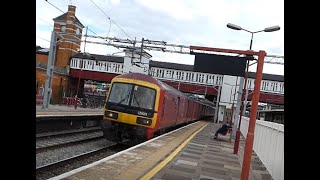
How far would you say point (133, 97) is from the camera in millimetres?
17594

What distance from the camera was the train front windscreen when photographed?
57.4ft

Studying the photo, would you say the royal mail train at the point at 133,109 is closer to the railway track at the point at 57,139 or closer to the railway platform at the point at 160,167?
the railway track at the point at 57,139

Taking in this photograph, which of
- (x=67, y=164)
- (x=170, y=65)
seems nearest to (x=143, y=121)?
(x=67, y=164)

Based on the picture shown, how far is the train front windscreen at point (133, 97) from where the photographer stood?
17484 mm

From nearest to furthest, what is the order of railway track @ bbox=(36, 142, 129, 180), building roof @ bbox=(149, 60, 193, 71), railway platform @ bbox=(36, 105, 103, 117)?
1. railway track @ bbox=(36, 142, 129, 180)
2. railway platform @ bbox=(36, 105, 103, 117)
3. building roof @ bbox=(149, 60, 193, 71)

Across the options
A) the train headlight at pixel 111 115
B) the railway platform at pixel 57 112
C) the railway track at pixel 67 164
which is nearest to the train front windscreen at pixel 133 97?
the train headlight at pixel 111 115

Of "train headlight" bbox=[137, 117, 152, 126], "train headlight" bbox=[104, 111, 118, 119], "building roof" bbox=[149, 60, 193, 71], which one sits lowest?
"train headlight" bbox=[137, 117, 152, 126]

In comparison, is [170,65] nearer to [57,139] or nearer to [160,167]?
[57,139]

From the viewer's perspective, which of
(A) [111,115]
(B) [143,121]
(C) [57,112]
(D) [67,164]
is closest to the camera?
(D) [67,164]

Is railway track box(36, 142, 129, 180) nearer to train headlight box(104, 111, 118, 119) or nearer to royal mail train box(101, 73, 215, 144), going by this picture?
royal mail train box(101, 73, 215, 144)

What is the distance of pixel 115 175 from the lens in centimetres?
864

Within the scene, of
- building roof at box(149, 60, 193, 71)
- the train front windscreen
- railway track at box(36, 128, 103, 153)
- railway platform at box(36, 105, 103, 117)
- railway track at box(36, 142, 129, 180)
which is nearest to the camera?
railway track at box(36, 142, 129, 180)

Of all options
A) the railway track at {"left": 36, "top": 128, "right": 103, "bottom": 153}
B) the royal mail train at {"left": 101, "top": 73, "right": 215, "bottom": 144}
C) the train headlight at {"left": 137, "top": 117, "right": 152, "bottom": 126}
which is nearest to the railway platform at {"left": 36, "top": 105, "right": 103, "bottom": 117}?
the railway track at {"left": 36, "top": 128, "right": 103, "bottom": 153}
